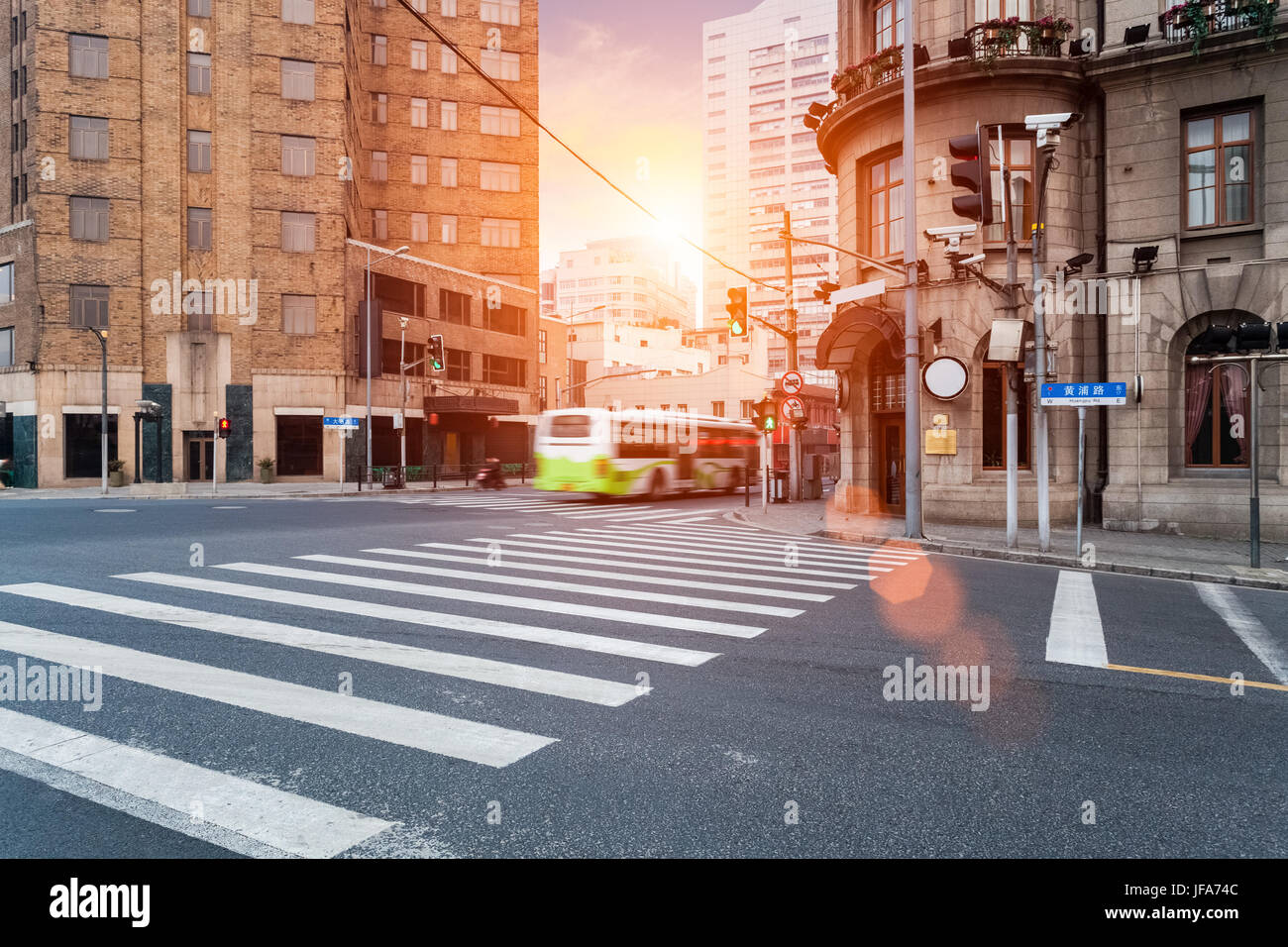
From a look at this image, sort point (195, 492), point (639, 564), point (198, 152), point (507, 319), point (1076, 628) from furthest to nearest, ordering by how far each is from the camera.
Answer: point (507, 319) < point (198, 152) < point (195, 492) < point (639, 564) < point (1076, 628)

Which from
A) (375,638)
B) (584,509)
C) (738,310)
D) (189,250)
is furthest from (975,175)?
(189,250)

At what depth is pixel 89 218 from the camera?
41.1 metres

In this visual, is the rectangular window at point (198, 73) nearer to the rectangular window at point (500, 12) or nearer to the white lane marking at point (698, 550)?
the rectangular window at point (500, 12)

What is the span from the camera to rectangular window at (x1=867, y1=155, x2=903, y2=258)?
21609 millimetres

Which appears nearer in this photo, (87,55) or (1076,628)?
(1076,628)

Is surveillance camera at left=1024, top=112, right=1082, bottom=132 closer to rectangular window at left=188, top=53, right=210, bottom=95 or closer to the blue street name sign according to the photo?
the blue street name sign

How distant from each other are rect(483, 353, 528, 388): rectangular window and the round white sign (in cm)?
4037

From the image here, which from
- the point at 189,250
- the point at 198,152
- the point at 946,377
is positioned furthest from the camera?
the point at 198,152

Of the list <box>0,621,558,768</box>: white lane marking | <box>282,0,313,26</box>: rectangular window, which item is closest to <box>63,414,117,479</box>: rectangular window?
<box>282,0,313,26</box>: rectangular window

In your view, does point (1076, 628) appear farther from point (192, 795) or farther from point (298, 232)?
point (298, 232)

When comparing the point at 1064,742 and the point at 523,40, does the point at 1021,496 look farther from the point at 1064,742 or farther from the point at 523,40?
the point at 523,40

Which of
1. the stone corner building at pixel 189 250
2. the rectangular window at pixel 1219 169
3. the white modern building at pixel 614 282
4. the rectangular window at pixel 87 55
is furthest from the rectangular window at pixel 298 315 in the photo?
the white modern building at pixel 614 282

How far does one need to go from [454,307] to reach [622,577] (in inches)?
1812

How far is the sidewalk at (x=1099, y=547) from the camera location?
40.0 feet
